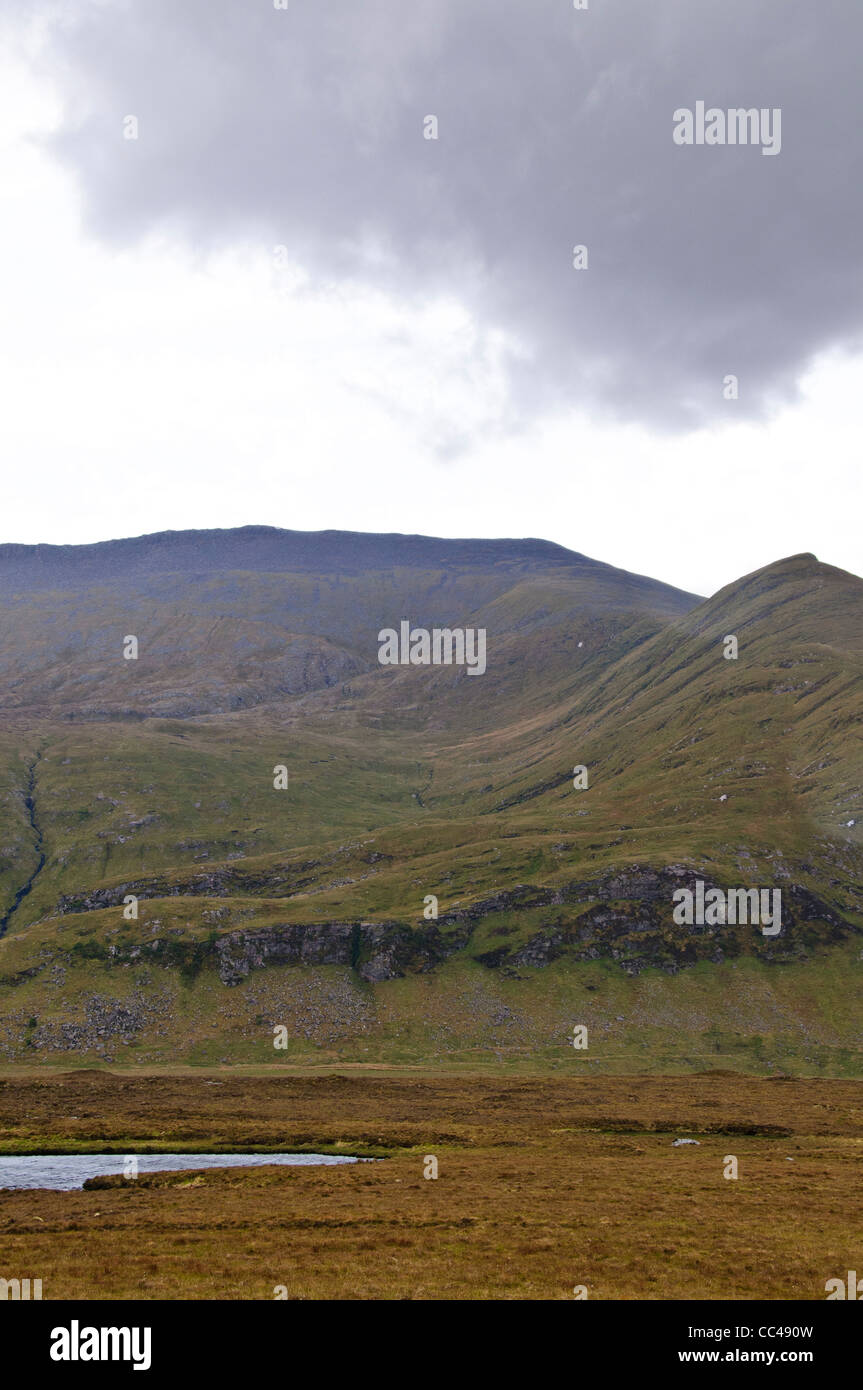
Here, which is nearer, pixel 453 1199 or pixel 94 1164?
pixel 453 1199

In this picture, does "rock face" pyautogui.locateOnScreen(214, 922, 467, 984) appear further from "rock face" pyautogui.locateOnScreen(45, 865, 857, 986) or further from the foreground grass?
the foreground grass

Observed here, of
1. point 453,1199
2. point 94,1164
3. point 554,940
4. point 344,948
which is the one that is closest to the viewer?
point 453,1199

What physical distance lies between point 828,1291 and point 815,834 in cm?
18015

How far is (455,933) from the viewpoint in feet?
577

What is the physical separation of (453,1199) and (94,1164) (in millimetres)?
37391

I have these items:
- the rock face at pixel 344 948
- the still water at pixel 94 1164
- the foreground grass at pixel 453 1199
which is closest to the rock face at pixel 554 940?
the rock face at pixel 344 948

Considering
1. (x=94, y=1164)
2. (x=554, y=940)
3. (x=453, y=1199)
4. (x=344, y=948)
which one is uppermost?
(x=453, y=1199)

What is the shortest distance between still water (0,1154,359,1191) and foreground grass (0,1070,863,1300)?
7.49 feet

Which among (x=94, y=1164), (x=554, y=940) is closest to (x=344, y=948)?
(x=554, y=940)

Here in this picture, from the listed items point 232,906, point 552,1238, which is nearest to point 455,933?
point 232,906

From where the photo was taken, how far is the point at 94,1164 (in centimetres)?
7100

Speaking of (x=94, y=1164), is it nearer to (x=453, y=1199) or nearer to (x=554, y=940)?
(x=453, y=1199)

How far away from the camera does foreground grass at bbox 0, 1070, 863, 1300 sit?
3603cm

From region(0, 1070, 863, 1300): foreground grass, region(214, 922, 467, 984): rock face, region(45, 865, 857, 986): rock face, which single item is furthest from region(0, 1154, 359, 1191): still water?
region(214, 922, 467, 984): rock face
